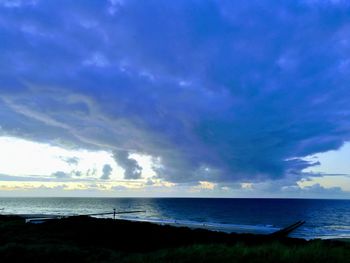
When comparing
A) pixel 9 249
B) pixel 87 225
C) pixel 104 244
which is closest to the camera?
pixel 9 249

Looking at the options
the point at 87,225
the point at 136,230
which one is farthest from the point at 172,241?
the point at 87,225

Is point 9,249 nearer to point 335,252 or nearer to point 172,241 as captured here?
point 172,241

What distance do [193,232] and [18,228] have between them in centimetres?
1901

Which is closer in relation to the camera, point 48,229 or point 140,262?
point 140,262

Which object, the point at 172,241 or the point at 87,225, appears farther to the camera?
the point at 87,225

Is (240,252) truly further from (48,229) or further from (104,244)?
(48,229)

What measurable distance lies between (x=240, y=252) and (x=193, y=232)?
836 inches

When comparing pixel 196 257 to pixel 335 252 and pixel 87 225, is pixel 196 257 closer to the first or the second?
pixel 335 252

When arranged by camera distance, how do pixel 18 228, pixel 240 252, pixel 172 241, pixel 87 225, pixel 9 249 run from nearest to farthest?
1. pixel 240 252
2. pixel 9 249
3. pixel 172 241
4. pixel 18 228
5. pixel 87 225

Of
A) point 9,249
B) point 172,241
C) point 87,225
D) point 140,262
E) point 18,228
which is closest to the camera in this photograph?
point 140,262

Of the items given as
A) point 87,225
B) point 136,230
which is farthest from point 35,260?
point 87,225

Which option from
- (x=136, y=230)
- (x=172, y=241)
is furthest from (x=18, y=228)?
(x=172, y=241)

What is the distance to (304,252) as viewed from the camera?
16922 mm

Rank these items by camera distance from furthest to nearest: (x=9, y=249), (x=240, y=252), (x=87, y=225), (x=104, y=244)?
(x=87, y=225) → (x=104, y=244) → (x=9, y=249) → (x=240, y=252)
